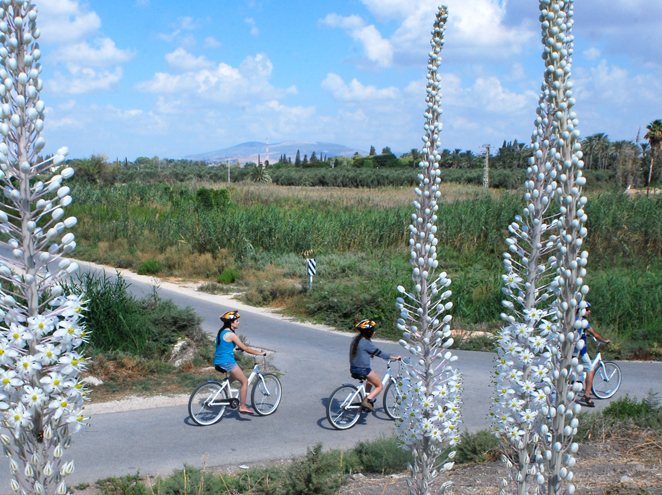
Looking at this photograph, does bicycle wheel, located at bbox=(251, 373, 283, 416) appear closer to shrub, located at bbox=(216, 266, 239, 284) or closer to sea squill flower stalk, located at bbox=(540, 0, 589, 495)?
sea squill flower stalk, located at bbox=(540, 0, 589, 495)

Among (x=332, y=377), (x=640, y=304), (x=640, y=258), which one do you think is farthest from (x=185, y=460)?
A: (x=640, y=258)

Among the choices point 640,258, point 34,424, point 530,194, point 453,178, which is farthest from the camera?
point 453,178

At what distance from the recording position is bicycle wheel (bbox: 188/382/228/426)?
34.8ft

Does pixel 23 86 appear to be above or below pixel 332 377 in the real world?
above

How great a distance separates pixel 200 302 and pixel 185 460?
1131 centimetres

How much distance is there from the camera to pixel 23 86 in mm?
3164

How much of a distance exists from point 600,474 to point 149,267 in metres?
20.7

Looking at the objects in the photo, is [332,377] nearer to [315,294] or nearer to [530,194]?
[315,294]

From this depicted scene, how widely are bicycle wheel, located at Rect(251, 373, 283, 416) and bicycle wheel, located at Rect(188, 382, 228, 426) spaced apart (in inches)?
22.0

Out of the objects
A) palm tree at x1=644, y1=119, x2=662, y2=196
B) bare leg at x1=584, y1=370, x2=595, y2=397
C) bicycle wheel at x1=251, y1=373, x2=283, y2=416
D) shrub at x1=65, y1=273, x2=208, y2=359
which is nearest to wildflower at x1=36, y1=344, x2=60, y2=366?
bicycle wheel at x1=251, y1=373, x2=283, y2=416

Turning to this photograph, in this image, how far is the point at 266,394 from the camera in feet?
37.3

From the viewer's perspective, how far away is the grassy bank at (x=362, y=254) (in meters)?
17.7

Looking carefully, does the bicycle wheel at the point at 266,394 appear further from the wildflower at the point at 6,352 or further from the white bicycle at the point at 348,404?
the wildflower at the point at 6,352

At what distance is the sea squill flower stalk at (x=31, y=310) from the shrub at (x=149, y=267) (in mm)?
22774
